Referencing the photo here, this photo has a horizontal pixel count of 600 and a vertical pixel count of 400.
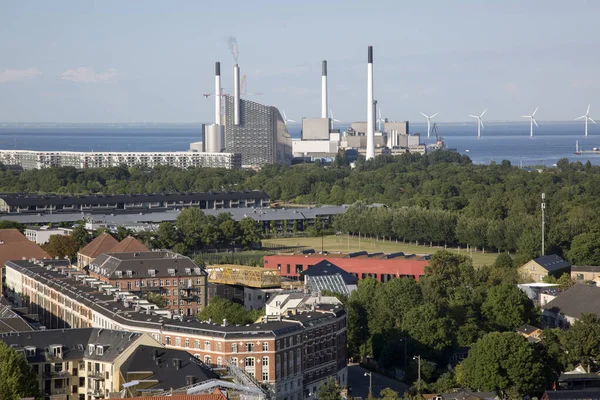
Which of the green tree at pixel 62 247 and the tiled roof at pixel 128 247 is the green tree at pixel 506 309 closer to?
the tiled roof at pixel 128 247

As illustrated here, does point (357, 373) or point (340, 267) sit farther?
point (340, 267)

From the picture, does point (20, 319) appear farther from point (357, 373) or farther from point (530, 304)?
point (530, 304)

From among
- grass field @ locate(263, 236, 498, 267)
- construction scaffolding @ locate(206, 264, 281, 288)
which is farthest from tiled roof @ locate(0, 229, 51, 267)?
grass field @ locate(263, 236, 498, 267)

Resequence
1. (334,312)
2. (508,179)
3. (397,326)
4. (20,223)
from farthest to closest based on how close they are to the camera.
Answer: (508,179) < (20,223) < (397,326) < (334,312)

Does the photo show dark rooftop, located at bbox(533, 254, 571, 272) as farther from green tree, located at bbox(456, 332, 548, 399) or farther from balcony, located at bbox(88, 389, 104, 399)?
balcony, located at bbox(88, 389, 104, 399)

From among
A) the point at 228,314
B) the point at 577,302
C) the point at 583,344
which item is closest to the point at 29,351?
the point at 228,314

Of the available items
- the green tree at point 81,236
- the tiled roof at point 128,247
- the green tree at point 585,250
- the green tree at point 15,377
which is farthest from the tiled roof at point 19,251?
the green tree at point 585,250

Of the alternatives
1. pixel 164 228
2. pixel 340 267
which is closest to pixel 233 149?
pixel 164 228

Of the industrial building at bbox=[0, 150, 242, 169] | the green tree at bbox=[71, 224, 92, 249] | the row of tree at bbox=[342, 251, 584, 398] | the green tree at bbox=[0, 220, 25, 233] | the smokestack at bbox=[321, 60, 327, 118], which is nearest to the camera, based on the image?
the row of tree at bbox=[342, 251, 584, 398]
